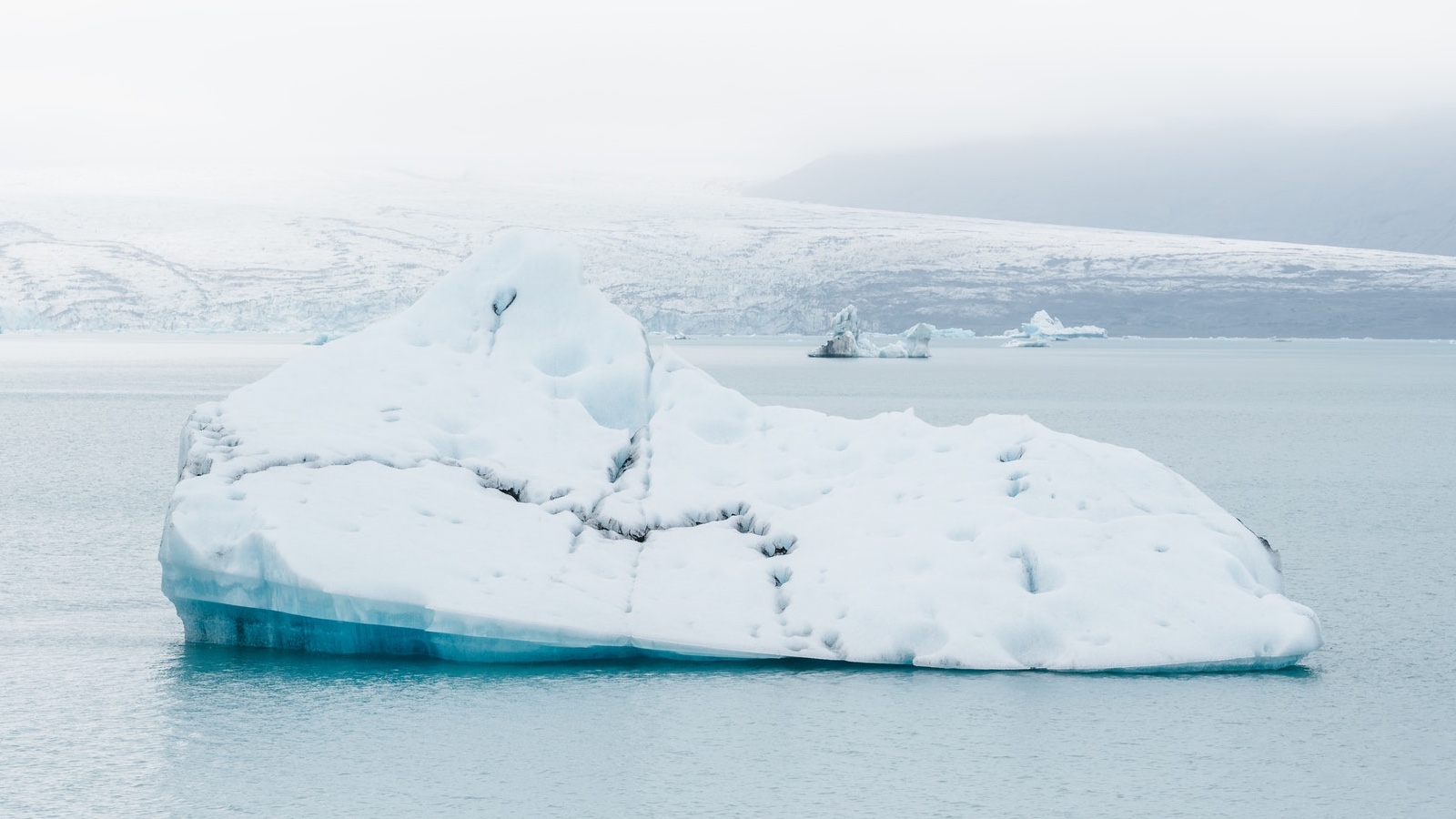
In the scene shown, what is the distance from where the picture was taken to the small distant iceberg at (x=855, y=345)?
5697cm

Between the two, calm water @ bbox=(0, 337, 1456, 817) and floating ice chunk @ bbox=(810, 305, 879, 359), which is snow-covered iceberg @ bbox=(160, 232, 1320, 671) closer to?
calm water @ bbox=(0, 337, 1456, 817)

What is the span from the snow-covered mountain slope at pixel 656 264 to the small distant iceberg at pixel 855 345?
64.1 ft

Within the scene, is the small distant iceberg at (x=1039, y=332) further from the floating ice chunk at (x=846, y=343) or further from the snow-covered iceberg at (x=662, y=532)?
the snow-covered iceberg at (x=662, y=532)

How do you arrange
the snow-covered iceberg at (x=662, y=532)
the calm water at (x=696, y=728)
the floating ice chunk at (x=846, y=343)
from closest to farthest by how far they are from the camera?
1. the calm water at (x=696, y=728)
2. the snow-covered iceberg at (x=662, y=532)
3. the floating ice chunk at (x=846, y=343)

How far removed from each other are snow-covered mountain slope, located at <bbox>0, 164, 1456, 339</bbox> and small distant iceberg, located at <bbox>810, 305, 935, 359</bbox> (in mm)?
19526

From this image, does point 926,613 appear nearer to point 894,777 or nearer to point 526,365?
point 894,777

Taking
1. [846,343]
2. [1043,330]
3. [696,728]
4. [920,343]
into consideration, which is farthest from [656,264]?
[696,728]

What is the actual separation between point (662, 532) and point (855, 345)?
49011 millimetres

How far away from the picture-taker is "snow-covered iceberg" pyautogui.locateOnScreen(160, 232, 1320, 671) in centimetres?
823

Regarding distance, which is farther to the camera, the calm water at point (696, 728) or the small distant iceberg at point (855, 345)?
the small distant iceberg at point (855, 345)

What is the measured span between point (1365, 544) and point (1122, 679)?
6210mm

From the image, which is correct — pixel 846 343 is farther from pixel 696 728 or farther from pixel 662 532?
pixel 696 728

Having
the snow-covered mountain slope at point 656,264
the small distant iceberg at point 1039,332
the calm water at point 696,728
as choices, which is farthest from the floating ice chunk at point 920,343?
the calm water at point 696,728

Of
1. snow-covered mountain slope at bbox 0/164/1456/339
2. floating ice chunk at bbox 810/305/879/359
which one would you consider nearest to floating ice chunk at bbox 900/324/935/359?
floating ice chunk at bbox 810/305/879/359
